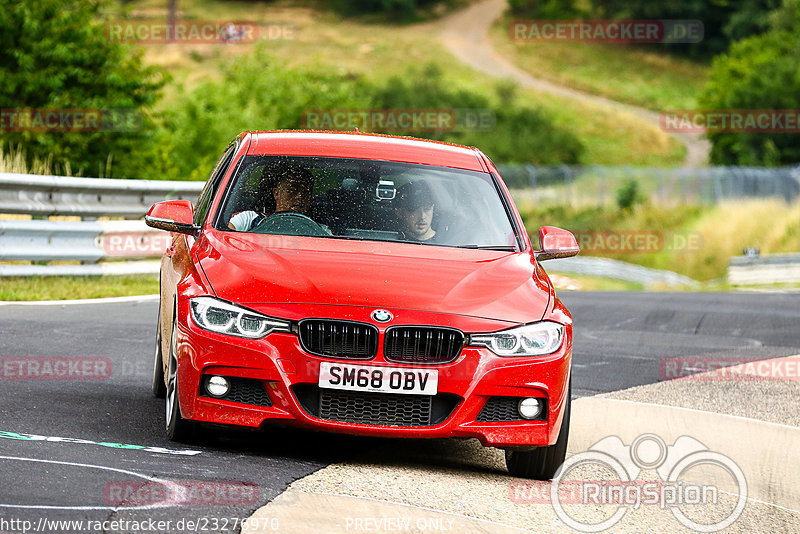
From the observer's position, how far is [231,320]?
6492 millimetres

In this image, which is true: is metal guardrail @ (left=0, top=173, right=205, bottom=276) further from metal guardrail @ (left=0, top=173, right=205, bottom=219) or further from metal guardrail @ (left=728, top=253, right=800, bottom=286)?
metal guardrail @ (left=728, top=253, right=800, bottom=286)

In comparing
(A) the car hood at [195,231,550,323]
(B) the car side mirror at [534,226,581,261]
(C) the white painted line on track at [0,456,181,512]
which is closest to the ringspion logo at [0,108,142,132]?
(B) the car side mirror at [534,226,581,261]

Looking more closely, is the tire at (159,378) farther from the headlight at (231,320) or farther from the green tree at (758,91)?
the green tree at (758,91)

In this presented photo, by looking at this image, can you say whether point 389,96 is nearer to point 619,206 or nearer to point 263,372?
point 619,206

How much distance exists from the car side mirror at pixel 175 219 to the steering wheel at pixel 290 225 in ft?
1.18

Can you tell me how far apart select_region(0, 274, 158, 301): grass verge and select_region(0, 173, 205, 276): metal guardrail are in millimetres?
86

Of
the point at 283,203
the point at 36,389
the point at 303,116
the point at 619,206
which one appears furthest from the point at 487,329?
the point at 303,116

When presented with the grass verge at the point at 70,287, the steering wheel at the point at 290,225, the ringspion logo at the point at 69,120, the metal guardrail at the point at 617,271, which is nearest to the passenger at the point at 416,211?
the steering wheel at the point at 290,225

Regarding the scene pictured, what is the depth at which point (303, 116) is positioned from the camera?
68125mm

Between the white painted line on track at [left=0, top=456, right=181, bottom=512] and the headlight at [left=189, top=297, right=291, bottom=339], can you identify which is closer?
the white painted line on track at [left=0, top=456, right=181, bottom=512]

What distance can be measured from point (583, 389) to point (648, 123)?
85636 mm

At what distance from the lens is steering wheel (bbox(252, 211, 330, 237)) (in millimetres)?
7430

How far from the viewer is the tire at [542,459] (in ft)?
22.4

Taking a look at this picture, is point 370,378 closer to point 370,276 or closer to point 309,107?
point 370,276
